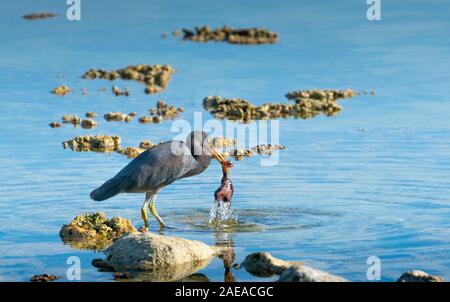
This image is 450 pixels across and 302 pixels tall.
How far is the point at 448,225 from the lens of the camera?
16891 millimetres

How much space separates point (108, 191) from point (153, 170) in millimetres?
778

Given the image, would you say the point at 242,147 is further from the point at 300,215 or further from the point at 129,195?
the point at 300,215

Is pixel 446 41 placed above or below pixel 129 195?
above

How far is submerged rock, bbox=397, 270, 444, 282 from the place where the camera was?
43.2 feet

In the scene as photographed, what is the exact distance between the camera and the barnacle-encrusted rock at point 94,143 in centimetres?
2364

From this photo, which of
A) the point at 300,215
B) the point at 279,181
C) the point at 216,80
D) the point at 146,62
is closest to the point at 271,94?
the point at 216,80

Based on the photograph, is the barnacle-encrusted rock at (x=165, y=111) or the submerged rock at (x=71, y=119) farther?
the barnacle-encrusted rock at (x=165, y=111)

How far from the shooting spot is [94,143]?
23859 mm

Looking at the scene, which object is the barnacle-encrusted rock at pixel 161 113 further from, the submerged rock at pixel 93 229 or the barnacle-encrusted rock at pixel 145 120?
the submerged rock at pixel 93 229

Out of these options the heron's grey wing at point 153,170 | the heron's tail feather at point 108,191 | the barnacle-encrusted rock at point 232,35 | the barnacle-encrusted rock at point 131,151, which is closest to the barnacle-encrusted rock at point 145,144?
the barnacle-encrusted rock at point 131,151

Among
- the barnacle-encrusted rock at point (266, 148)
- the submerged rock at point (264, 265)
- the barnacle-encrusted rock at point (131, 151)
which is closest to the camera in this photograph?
the submerged rock at point (264, 265)

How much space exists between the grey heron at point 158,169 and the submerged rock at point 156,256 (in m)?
2.23

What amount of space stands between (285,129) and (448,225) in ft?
31.1

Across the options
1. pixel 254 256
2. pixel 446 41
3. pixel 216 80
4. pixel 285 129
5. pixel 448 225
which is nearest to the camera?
pixel 254 256
